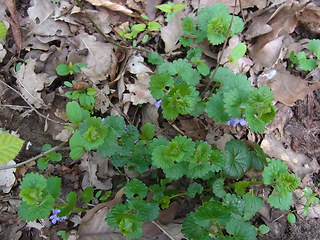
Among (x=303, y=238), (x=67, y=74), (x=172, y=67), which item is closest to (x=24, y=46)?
(x=67, y=74)

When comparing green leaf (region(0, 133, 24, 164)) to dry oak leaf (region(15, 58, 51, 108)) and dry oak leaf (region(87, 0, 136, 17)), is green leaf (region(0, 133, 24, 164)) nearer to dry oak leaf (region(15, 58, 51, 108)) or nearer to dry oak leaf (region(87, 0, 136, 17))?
dry oak leaf (region(15, 58, 51, 108))

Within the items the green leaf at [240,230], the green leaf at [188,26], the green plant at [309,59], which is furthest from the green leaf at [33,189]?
the green plant at [309,59]

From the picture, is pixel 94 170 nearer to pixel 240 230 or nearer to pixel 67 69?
pixel 67 69

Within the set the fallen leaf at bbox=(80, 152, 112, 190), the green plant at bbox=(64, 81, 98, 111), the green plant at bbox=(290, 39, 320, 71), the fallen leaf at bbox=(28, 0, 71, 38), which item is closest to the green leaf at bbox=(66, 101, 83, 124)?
the green plant at bbox=(64, 81, 98, 111)

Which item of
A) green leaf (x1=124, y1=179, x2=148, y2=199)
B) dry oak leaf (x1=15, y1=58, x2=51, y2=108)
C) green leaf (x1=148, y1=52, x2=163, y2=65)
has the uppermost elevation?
green leaf (x1=148, y1=52, x2=163, y2=65)

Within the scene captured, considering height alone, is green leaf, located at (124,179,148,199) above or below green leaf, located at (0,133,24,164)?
below

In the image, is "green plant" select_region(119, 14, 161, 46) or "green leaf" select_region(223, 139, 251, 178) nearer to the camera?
"green leaf" select_region(223, 139, 251, 178)

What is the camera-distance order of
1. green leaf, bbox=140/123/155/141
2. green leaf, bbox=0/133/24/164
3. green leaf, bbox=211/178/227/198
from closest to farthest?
green leaf, bbox=0/133/24/164, green leaf, bbox=211/178/227/198, green leaf, bbox=140/123/155/141

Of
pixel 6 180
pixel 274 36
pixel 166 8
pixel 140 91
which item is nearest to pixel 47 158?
pixel 6 180
